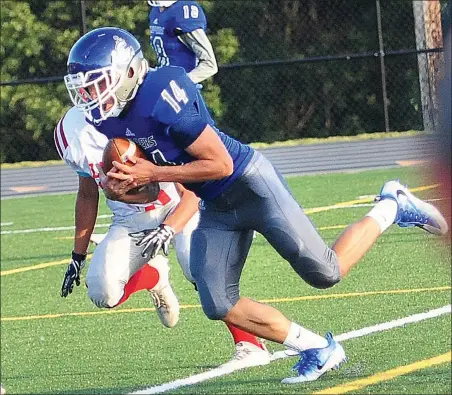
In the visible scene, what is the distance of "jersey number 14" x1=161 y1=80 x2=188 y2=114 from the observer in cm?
369

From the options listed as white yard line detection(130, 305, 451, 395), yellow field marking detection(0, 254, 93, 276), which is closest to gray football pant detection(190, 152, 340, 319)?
white yard line detection(130, 305, 451, 395)

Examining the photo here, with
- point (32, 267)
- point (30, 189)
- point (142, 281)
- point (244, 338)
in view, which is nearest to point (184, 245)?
point (142, 281)

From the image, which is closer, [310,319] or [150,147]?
[150,147]

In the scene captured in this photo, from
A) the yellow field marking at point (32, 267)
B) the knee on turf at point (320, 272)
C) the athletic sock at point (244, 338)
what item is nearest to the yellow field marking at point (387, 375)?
the knee on turf at point (320, 272)

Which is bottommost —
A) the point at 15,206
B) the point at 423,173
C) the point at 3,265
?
the point at 15,206

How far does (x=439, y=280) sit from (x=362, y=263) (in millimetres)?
975

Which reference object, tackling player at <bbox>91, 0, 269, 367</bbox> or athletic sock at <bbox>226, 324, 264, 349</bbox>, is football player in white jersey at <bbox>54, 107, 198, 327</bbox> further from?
tackling player at <bbox>91, 0, 269, 367</bbox>

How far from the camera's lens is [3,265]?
843cm

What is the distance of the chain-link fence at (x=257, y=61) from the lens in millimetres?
17203

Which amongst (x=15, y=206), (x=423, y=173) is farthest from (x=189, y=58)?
(x=423, y=173)

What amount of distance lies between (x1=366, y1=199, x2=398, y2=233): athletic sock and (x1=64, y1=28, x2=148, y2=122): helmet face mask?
1.35 metres

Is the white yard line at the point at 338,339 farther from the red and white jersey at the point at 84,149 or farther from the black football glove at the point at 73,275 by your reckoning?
the red and white jersey at the point at 84,149

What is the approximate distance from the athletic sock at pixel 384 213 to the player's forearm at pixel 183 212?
767mm

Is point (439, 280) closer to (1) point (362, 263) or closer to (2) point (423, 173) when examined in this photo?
(1) point (362, 263)
